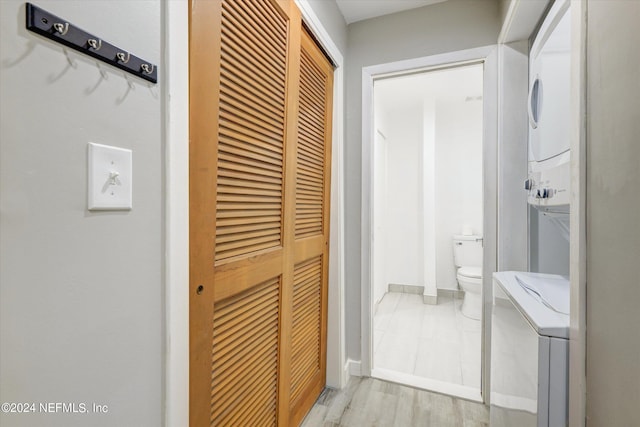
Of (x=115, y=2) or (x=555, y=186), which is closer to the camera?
(x=115, y=2)

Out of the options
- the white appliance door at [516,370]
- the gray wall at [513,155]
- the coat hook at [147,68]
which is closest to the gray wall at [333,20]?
the gray wall at [513,155]

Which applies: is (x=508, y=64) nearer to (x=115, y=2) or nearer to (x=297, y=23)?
(x=297, y=23)

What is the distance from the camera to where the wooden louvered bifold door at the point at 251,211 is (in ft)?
2.77

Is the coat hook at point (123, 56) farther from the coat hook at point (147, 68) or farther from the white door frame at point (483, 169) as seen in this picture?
the white door frame at point (483, 169)

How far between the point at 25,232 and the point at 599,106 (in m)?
1.16

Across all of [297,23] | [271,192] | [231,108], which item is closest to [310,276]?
[271,192]

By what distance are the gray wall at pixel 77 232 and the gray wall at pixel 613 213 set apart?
985 millimetres

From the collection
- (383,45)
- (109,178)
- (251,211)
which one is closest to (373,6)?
(383,45)

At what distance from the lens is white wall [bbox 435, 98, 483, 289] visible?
3.56 m

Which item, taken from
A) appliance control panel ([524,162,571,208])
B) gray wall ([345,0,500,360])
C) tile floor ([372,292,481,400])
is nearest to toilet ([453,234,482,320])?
tile floor ([372,292,481,400])

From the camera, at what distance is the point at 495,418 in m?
1.33

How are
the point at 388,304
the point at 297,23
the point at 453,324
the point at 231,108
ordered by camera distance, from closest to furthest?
the point at 231,108
the point at 297,23
the point at 453,324
the point at 388,304

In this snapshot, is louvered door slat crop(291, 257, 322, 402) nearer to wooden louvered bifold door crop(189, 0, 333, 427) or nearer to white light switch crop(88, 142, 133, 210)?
wooden louvered bifold door crop(189, 0, 333, 427)

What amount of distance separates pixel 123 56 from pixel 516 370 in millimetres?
1476
